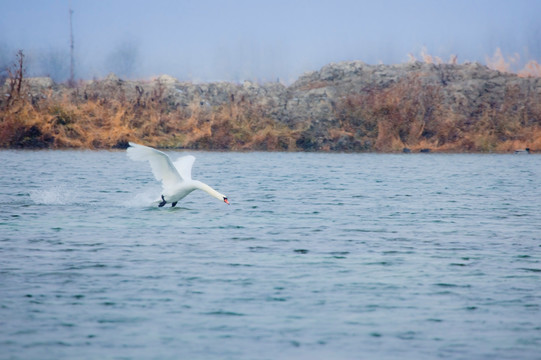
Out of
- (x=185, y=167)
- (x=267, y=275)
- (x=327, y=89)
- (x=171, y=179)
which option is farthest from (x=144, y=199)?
(x=327, y=89)

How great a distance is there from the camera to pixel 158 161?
18.0 meters

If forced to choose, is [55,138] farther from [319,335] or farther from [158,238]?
[319,335]

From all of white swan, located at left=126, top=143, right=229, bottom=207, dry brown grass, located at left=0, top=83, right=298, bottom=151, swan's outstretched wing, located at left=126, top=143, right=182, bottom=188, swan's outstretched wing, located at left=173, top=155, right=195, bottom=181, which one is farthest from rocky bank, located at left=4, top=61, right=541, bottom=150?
swan's outstretched wing, located at left=126, top=143, right=182, bottom=188

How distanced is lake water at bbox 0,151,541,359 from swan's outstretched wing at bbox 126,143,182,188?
0.82m

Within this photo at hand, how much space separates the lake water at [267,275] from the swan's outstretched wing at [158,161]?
2.70ft

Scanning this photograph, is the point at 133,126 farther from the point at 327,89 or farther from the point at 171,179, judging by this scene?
the point at 171,179

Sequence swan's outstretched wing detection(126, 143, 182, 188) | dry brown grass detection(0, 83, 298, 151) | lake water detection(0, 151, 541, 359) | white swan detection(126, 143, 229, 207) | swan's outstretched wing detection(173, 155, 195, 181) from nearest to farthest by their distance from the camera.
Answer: lake water detection(0, 151, 541, 359)
swan's outstretched wing detection(126, 143, 182, 188)
white swan detection(126, 143, 229, 207)
swan's outstretched wing detection(173, 155, 195, 181)
dry brown grass detection(0, 83, 298, 151)

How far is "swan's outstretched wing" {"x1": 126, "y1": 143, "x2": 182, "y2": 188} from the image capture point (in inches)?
671

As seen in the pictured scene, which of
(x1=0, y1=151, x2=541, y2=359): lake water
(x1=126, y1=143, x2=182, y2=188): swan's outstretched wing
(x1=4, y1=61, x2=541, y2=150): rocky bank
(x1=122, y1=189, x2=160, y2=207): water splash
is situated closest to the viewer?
(x1=0, y1=151, x2=541, y2=359): lake water

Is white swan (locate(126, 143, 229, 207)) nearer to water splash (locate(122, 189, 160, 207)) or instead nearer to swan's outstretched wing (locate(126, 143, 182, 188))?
swan's outstretched wing (locate(126, 143, 182, 188))

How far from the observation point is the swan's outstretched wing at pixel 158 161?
17047mm

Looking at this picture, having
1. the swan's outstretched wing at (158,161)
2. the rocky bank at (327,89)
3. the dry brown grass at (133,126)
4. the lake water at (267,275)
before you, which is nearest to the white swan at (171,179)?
the swan's outstretched wing at (158,161)

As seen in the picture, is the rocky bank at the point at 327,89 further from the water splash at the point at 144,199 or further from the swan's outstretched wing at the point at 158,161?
the swan's outstretched wing at the point at 158,161

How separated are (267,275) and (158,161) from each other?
6.51 m
